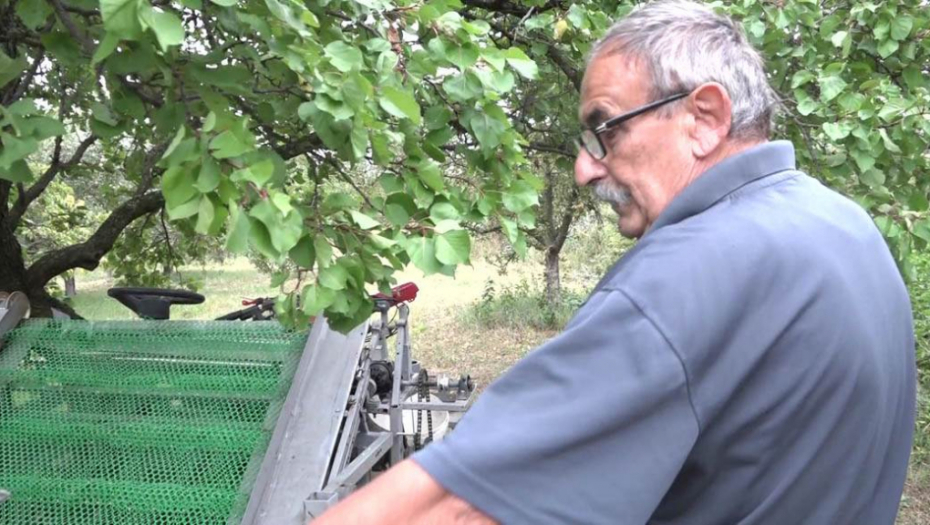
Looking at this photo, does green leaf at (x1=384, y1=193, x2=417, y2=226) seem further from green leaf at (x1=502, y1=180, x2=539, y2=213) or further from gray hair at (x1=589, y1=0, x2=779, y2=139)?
gray hair at (x1=589, y1=0, x2=779, y2=139)

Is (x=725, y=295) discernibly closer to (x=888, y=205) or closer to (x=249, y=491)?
(x=249, y=491)

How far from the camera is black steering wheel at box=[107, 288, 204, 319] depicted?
13.2 feet

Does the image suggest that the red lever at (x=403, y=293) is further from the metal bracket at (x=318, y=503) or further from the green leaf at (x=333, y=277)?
the green leaf at (x=333, y=277)

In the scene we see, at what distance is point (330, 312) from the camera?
2498 millimetres

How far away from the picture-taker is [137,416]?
3.35 metres

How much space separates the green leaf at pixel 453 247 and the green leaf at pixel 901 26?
105 inches

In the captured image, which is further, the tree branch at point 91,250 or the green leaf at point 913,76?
the tree branch at point 91,250

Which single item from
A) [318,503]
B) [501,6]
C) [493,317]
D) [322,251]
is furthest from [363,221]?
[493,317]

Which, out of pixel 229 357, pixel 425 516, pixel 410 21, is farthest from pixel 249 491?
pixel 425 516

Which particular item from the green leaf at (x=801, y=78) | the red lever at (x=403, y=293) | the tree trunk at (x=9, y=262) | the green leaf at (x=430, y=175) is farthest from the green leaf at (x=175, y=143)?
the tree trunk at (x=9, y=262)

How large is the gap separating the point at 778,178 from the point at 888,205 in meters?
2.57

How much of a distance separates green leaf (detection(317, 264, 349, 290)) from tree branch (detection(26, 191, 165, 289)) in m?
3.44

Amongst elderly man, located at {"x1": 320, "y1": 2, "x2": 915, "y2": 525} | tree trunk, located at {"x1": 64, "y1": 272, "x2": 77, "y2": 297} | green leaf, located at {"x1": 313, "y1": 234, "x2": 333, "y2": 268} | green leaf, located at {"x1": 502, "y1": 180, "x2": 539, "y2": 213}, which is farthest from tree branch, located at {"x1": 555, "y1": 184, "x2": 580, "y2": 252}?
elderly man, located at {"x1": 320, "y1": 2, "x2": 915, "y2": 525}

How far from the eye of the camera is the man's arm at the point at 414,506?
1.01 meters
